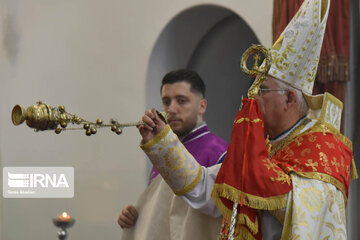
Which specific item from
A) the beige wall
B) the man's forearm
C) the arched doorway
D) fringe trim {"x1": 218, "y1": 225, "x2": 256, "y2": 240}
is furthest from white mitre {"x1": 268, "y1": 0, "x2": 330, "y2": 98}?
the arched doorway

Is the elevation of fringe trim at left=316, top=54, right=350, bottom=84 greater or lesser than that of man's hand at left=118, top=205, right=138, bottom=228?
greater

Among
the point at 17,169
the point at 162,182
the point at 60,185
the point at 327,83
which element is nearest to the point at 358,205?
the point at 327,83

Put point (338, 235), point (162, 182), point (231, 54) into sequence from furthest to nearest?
point (231, 54), point (162, 182), point (338, 235)

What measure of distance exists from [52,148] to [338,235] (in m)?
4.22

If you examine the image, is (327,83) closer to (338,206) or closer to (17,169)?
(338,206)

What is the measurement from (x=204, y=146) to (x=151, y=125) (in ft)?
2.69

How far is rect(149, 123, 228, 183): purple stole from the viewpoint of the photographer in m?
3.25

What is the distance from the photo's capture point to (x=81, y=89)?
6.14 metres

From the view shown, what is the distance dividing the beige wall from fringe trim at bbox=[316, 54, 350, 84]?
142cm

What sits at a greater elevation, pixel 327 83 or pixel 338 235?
pixel 327 83

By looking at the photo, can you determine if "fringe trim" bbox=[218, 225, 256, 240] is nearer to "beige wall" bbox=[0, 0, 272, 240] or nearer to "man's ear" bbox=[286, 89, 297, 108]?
"man's ear" bbox=[286, 89, 297, 108]

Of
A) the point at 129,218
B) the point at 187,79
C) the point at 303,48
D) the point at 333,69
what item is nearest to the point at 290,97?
the point at 303,48

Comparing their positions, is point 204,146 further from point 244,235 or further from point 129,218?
point 244,235

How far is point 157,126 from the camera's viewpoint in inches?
101
